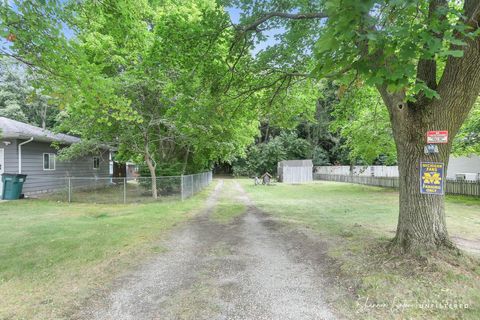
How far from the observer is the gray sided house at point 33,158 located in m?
13.6

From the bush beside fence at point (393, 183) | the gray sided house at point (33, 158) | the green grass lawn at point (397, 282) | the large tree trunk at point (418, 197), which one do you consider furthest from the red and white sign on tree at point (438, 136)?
the bush beside fence at point (393, 183)

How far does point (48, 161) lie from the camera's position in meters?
16.2

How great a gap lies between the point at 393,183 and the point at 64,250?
21.4 meters

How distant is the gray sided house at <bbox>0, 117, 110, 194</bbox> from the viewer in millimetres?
13578

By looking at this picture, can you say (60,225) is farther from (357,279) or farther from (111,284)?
(357,279)

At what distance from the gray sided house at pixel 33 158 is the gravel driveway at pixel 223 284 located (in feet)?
36.1

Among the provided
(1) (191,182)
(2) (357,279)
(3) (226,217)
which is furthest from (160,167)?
(2) (357,279)

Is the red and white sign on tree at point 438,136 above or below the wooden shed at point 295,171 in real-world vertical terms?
above

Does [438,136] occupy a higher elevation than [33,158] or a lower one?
higher

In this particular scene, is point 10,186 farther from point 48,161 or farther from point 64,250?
point 64,250

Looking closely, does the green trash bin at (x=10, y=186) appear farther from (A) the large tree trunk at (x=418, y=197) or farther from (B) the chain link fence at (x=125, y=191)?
(A) the large tree trunk at (x=418, y=197)

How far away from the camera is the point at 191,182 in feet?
50.2

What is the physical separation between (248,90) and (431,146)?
4.95 m

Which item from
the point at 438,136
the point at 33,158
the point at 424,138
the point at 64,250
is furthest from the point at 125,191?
the point at 438,136
